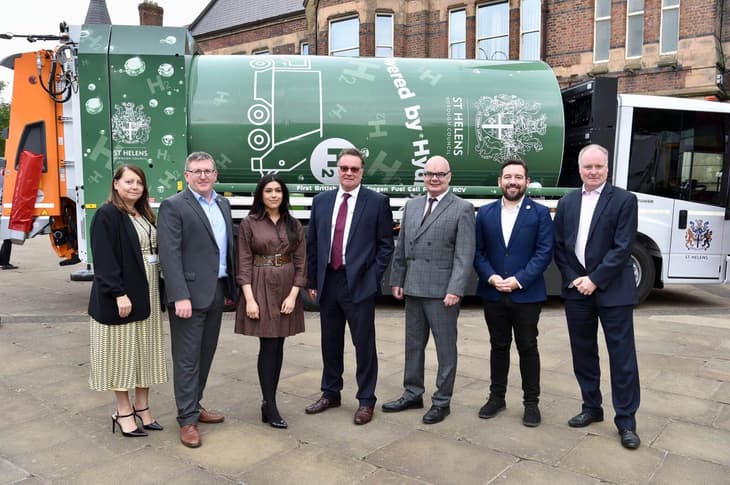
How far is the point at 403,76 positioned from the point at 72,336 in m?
5.03

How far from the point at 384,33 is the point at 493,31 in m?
3.97

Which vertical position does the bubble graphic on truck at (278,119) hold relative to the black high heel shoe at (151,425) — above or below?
above

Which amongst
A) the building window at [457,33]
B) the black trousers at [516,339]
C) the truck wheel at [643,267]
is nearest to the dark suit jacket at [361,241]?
the black trousers at [516,339]

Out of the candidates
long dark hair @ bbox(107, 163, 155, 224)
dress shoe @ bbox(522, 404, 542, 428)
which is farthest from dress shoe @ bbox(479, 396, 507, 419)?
long dark hair @ bbox(107, 163, 155, 224)

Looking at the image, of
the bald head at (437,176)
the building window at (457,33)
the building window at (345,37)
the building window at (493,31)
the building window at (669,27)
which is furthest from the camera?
the building window at (345,37)

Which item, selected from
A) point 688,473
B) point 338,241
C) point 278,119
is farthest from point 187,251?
point 278,119

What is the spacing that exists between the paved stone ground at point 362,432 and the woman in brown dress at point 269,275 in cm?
56

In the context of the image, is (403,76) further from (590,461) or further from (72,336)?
(590,461)

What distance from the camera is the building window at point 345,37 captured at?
21703 millimetres

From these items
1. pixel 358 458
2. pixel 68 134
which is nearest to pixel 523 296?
pixel 358 458

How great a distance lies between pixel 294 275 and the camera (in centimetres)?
408

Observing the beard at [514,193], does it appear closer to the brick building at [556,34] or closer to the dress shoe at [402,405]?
the dress shoe at [402,405]

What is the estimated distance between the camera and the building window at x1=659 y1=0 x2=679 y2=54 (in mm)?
16453

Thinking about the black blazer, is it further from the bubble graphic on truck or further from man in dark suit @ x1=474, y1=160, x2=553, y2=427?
the bubble graphic on truck
